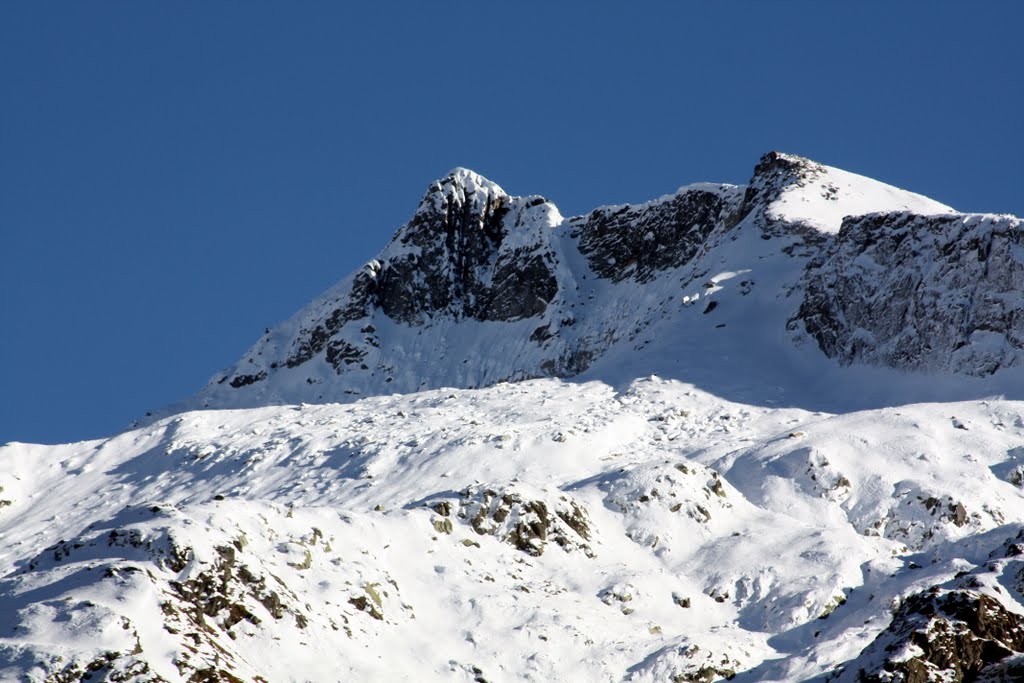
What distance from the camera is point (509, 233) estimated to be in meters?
102

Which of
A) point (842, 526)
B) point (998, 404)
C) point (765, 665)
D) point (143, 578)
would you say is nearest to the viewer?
point (143, 578)

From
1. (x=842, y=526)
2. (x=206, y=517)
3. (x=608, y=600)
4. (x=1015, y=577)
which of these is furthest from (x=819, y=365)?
(x=206, y=517)

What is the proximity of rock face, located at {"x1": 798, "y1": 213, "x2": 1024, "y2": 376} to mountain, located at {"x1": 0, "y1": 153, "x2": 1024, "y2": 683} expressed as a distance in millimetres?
137

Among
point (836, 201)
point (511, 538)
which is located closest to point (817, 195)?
point (836, 201)

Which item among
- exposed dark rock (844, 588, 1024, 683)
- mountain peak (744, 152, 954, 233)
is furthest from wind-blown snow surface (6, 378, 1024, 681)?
mountain peak (744, 152, 954, 233)

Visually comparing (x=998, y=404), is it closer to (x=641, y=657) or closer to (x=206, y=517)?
(x=641, y=657)

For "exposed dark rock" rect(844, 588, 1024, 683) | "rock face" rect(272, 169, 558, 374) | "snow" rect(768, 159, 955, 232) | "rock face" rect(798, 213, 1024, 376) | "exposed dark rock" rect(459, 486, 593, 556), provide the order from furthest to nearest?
"rock face" rect(272, 169, 558, 374) < "snow" rect(768, 159, 955, 232) < "rock face" rect(798, 213, 1024, 376) < "exposed dark rock" rect(459, 486, 593, 556) < "exposed dark rock" rect(844, 588, 1024, 683)

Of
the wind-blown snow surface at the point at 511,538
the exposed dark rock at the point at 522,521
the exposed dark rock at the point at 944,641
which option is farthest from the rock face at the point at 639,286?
the exposed dark rock at the point at 944,641

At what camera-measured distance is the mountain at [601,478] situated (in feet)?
106

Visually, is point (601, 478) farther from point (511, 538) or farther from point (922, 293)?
point (922, 293)

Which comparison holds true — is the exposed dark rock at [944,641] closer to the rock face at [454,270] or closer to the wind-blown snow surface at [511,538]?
the wind-blown snow surface at [511,538]

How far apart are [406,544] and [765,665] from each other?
34.3 ft

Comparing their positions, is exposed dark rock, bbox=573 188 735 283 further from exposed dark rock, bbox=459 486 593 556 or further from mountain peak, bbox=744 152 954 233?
exposed dark rock, bbox=459 486 593 556

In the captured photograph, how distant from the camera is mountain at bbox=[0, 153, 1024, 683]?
106 feet
